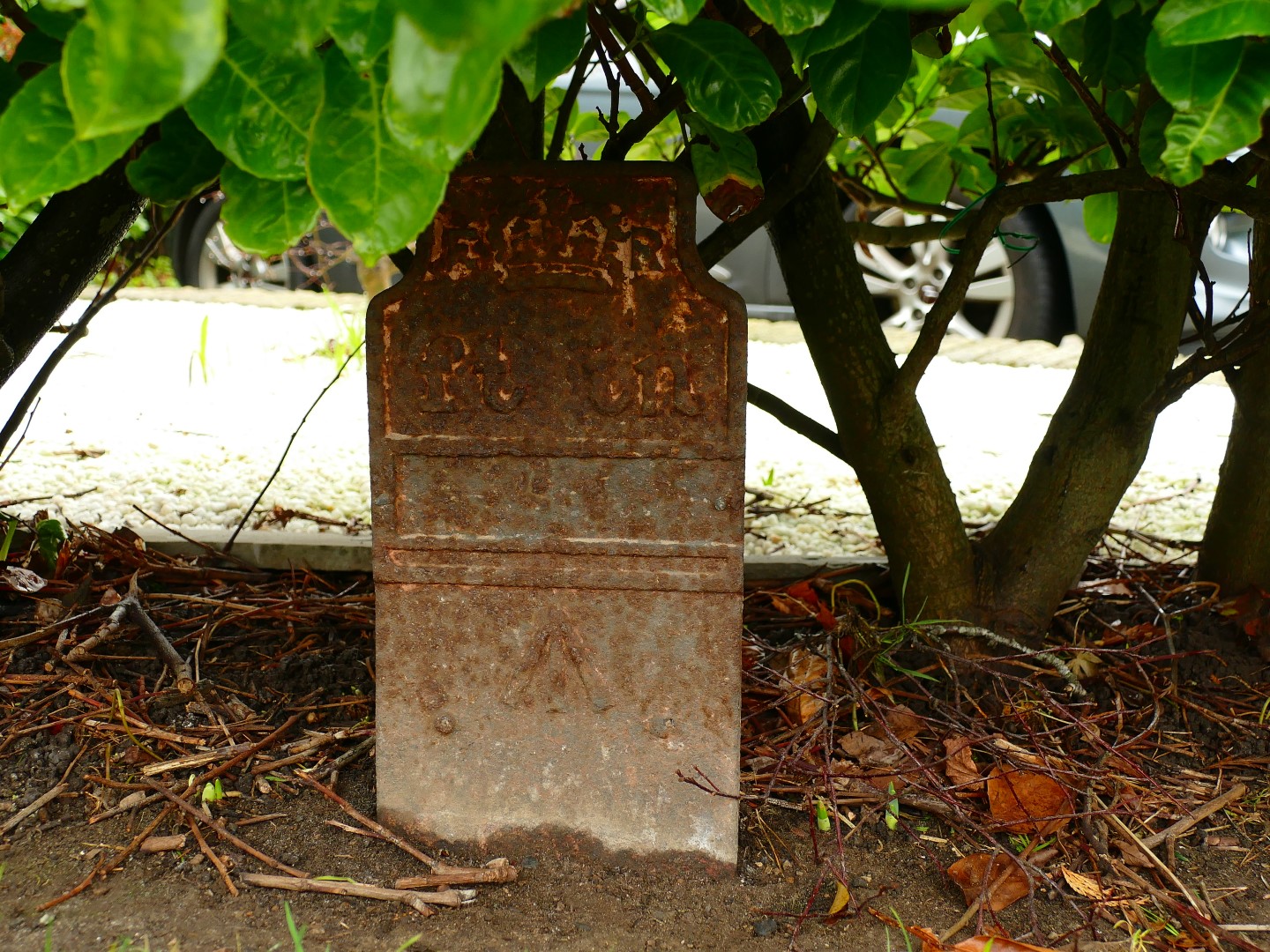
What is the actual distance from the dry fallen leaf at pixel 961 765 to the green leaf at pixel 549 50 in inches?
46.9

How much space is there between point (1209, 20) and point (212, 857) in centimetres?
144

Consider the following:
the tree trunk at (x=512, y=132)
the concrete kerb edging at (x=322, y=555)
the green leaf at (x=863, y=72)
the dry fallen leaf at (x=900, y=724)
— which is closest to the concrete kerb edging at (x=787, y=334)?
the concrete kerb edging at (x=322, y=555)

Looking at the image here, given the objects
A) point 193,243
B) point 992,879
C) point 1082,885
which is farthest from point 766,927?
point 193,243

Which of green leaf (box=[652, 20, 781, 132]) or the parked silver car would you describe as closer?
green leaf (box=[652, 20, 781, 132])

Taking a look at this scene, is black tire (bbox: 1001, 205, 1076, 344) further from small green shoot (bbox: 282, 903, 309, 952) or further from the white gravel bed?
small green shoot (bbox: 282, 903, 309, 952)

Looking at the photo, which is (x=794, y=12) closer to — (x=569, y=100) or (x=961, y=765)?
(x=569, y=100)

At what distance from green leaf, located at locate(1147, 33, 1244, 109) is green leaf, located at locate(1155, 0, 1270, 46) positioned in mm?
38

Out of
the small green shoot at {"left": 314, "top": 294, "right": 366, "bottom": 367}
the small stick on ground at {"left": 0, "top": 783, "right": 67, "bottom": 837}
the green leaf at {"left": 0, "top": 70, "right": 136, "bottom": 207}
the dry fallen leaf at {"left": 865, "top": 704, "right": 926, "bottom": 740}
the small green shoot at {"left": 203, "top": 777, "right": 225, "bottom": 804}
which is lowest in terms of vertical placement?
the small stick on ground at {"left": 0, "top": 783, "right": 67, "bottom": 837}

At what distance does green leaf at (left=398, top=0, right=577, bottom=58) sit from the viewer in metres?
0.51

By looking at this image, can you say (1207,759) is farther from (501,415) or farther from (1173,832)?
(501,415)

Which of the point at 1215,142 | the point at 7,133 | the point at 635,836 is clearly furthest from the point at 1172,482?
the point at 7,133

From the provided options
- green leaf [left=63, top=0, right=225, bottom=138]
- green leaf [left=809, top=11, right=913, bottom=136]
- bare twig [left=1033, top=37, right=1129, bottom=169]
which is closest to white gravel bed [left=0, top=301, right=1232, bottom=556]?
bare twig [left=1033, top=37, right=1129, bottom=169]

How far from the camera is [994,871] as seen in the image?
149 cm

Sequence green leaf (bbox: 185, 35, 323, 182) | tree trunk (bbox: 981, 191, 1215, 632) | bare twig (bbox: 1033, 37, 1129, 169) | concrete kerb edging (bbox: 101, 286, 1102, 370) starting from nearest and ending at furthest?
1. green leaf (bbox: 185, 35, 323, 182)
2. bare twig (bbox: 1033, 37, 1129, 169)
3. tree trunk (bbox: 981, 191, 1215, 632)
4. concrete kerb edging (bbox: 101, 286, 1102, 370)
